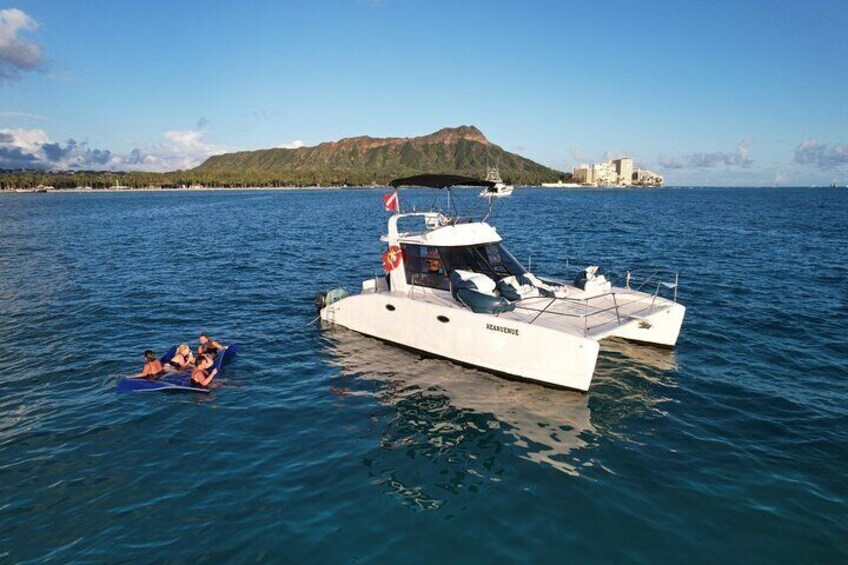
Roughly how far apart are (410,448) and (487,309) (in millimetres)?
4635

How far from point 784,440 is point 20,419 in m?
17.3

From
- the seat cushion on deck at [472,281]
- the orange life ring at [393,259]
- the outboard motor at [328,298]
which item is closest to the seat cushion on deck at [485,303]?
the seat cushion on deck at [472,281]

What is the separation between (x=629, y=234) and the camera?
49.3 m

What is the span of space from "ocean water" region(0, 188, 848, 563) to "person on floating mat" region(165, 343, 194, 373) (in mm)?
1314

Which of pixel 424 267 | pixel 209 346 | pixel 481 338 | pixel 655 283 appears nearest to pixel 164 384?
pixel 209 346

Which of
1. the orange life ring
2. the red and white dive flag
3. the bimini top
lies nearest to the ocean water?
the orange life ring

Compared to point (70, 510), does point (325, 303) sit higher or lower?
higher

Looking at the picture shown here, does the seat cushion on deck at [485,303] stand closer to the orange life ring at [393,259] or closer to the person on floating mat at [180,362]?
the orange life ring at [393,259]

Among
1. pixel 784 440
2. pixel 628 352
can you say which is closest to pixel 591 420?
pixel 784 440

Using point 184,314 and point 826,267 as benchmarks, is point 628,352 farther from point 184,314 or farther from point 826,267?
point 826,267

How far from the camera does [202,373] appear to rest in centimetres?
1392

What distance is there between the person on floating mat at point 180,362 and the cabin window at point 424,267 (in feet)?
22.9

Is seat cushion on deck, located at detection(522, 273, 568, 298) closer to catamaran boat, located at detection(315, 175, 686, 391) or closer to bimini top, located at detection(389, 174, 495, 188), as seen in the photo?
catamaran boat, located at detection(315, 175, 686, 391)

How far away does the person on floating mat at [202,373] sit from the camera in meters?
13.8
